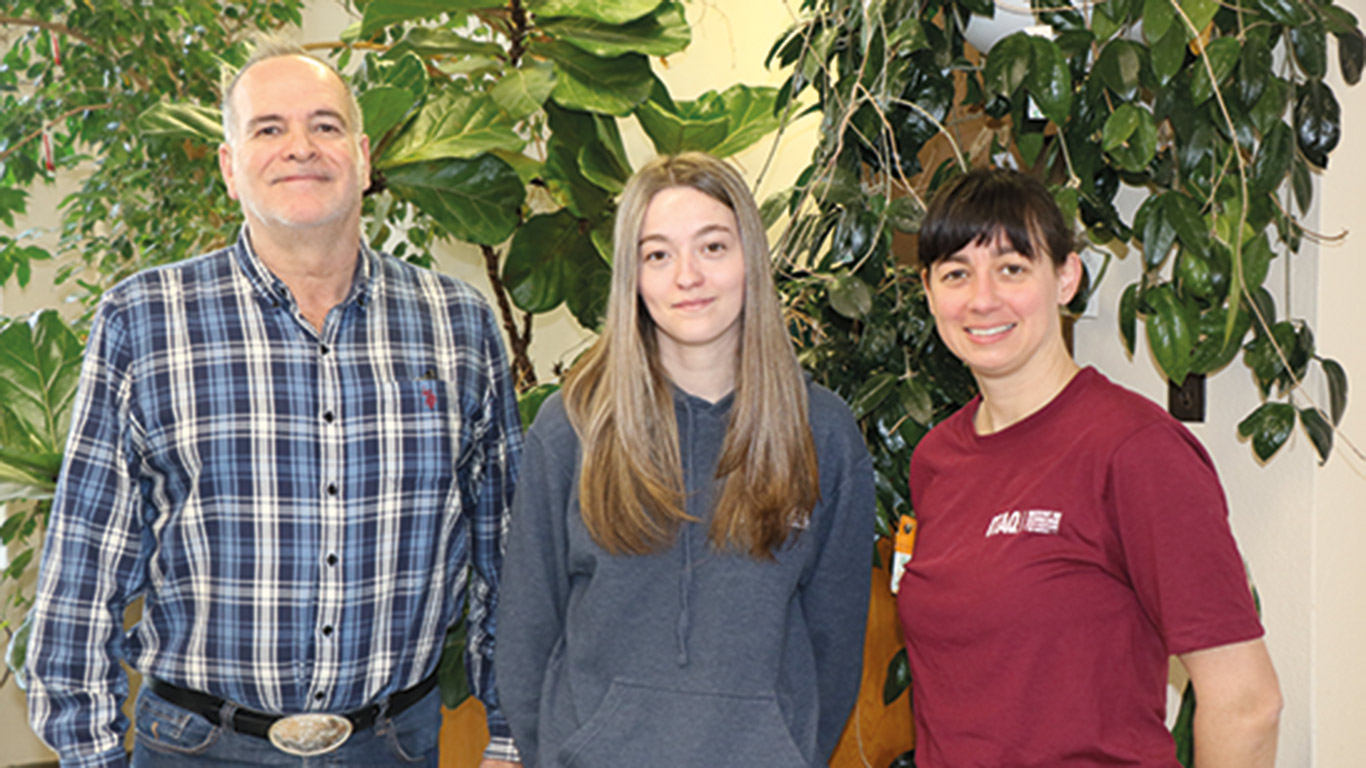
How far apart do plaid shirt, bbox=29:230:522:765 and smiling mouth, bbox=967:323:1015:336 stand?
816 mm

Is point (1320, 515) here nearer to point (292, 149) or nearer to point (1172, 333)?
point (1172, 333)

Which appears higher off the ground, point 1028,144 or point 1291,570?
point 1028,144

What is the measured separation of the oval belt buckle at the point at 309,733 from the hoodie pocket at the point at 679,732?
399mm

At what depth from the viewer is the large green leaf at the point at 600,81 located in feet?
7.27

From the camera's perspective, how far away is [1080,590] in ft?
4.22

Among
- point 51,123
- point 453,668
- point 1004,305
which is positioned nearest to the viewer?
point 1004,305

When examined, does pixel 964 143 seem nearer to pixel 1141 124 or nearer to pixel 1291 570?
pixel 1141 124

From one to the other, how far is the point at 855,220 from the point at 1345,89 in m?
0.80

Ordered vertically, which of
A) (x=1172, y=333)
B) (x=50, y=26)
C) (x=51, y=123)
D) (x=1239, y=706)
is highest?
(x=50, y=26)

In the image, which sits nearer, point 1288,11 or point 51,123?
point 1288,11

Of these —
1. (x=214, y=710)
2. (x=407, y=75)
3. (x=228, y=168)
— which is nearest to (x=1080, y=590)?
(x=214, y=710)

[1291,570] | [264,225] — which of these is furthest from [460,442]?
[1291,570]

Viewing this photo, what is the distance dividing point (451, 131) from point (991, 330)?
47.6 inches

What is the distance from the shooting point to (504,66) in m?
2.39
